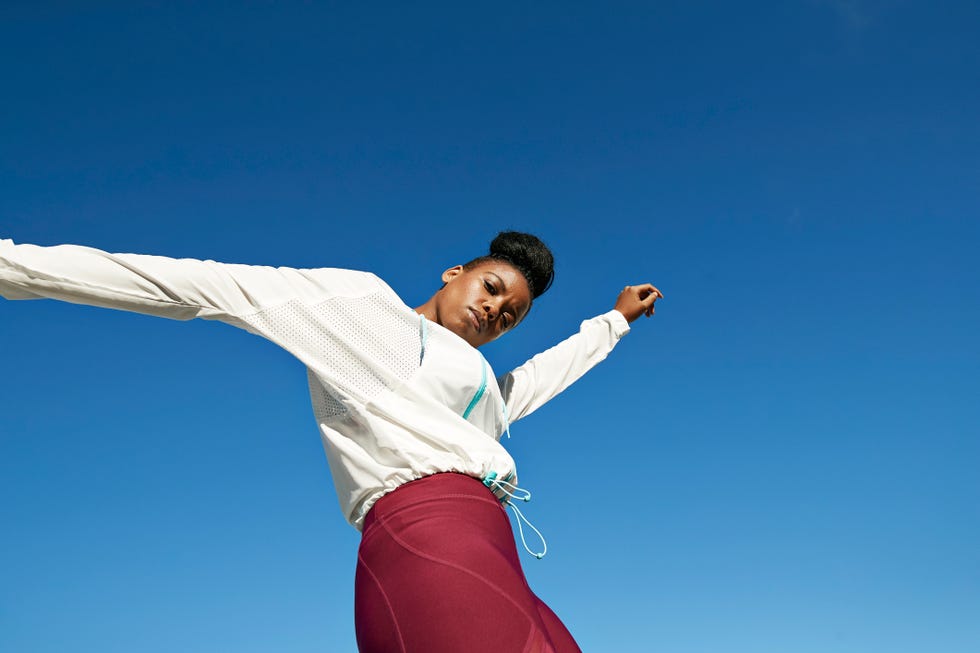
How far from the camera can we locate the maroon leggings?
2293 millimetres

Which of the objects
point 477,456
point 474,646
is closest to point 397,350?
point 477,456

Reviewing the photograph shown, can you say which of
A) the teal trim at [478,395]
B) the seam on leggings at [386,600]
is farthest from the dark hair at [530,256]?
the seam on leggings at [386,600]

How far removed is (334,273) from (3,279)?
114cm

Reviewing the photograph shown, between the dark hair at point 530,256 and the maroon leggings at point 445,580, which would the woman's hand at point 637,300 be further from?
the maroon leggings at point 445,580

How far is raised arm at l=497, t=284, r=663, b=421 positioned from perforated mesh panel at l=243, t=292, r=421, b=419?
1.13 m

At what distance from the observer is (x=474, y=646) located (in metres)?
2.23

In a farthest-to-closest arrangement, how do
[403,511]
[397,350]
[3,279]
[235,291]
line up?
[397,350], [235,291], [403,511], [3,279]

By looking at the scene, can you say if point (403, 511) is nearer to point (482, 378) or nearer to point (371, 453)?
point (371, 453)

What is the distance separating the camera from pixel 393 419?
2.88m

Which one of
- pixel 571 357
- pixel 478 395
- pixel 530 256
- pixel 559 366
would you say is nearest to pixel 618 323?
pixel 571 357

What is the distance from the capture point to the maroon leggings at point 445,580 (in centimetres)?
229

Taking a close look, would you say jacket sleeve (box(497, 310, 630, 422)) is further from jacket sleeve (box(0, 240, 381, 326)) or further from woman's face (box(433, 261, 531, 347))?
jacket sleeve (box(0, 240, 381, 326))

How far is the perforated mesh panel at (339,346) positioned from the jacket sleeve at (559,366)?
3.65 feet

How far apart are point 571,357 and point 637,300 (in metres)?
0.73
